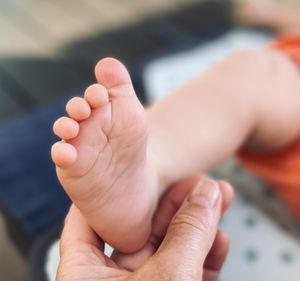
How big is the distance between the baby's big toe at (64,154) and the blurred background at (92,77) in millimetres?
232

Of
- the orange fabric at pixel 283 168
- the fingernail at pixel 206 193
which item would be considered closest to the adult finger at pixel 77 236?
the fingernail at pixel 206 193

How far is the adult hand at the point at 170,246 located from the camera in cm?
41

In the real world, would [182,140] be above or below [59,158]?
below

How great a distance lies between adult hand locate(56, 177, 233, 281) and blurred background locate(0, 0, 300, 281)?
121mm

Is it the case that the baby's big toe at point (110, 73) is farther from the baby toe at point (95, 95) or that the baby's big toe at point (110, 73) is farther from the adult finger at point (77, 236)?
the adult finger at point (77, 236)

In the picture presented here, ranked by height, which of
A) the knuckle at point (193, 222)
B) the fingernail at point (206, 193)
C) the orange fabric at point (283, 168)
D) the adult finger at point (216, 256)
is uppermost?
the knuckle at point (193, 222)

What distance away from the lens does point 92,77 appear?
37.6 inches

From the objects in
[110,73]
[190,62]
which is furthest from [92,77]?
[110,73]

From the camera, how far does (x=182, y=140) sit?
58 centimetres

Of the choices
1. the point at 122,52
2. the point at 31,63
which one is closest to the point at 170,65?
the point at 122,52

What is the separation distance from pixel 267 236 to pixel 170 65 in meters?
0.42

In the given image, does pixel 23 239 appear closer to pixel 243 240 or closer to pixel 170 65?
pixel 243 240

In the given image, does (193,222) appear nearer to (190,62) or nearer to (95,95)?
(95,95)

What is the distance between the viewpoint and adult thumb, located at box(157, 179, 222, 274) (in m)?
0.42
